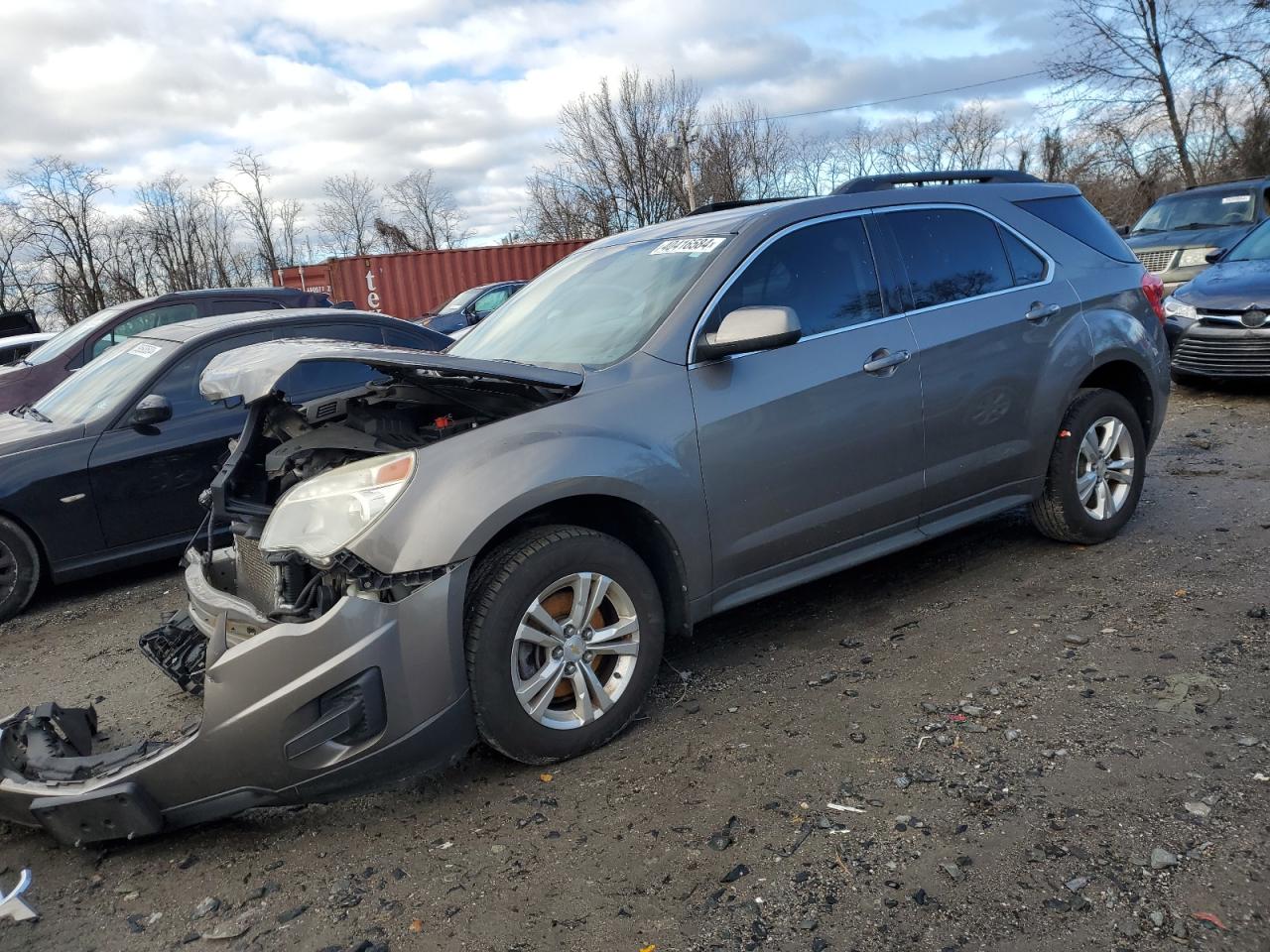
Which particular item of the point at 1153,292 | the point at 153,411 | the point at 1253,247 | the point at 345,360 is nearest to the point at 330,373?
the point at 153,411

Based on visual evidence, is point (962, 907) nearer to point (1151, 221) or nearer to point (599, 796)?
point (599, 796)

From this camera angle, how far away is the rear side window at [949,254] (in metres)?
4.17

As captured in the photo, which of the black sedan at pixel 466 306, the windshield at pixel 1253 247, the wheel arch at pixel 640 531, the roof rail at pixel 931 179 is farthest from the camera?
the black sedan at pixel 466 306

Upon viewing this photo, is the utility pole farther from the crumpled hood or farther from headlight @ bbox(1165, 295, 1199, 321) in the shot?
the crumpled hood

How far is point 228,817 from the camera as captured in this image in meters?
2.89

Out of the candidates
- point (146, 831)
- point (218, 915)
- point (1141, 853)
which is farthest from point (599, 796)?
point (1141, 853)

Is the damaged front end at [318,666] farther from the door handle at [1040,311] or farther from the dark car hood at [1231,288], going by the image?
the dark car hood at [1231,288]

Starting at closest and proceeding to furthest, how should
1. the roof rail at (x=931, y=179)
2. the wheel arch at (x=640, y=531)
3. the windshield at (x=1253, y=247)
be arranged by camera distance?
the wheel arch at (x=640, y=531) → the roof rail at (x=931, y=179) → the windshield at (x=1253, y=247)

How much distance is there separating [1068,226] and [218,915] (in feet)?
15.5

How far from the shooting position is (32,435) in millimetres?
5520

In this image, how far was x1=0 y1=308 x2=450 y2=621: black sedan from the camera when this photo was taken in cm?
534

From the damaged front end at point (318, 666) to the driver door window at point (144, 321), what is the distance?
5.51 m

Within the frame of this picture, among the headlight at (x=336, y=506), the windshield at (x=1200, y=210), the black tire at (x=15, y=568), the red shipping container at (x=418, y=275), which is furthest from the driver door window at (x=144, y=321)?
the red shipping container at (x=418, y=275)

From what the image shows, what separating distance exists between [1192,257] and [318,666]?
12.2 metres
